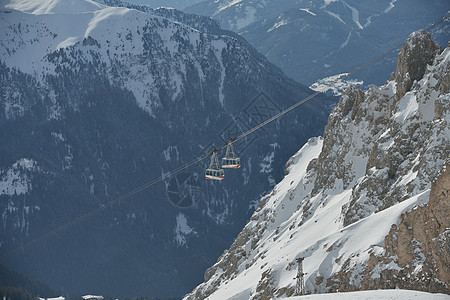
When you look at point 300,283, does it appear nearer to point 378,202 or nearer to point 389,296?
point 378,202

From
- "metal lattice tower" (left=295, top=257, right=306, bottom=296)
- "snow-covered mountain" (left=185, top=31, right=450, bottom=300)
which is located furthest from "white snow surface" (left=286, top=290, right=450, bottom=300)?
"metal lattice tower" (left=295, top=257, right=306, bottom=296)

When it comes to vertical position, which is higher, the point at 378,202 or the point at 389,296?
the point at 378,202

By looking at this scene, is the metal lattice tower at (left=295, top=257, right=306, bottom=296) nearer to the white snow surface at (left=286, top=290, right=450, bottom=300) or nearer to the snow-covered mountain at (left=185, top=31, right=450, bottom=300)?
the snow-covered mountain at (left=185, top=31, right=450, bottom=300)

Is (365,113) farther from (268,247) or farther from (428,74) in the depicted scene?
(268,247)

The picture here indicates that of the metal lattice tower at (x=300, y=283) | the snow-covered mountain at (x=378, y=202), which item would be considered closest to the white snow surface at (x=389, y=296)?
the snow-covered mountain at (x=378, y=202)

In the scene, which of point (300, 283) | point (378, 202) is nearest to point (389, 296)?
point (300, 283)

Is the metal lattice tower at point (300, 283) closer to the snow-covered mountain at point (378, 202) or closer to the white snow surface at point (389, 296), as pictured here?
the snow-covered mountain at point (378, 202)

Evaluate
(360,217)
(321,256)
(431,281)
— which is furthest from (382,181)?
(431,281)

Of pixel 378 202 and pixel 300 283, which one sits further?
pixel 378 202
